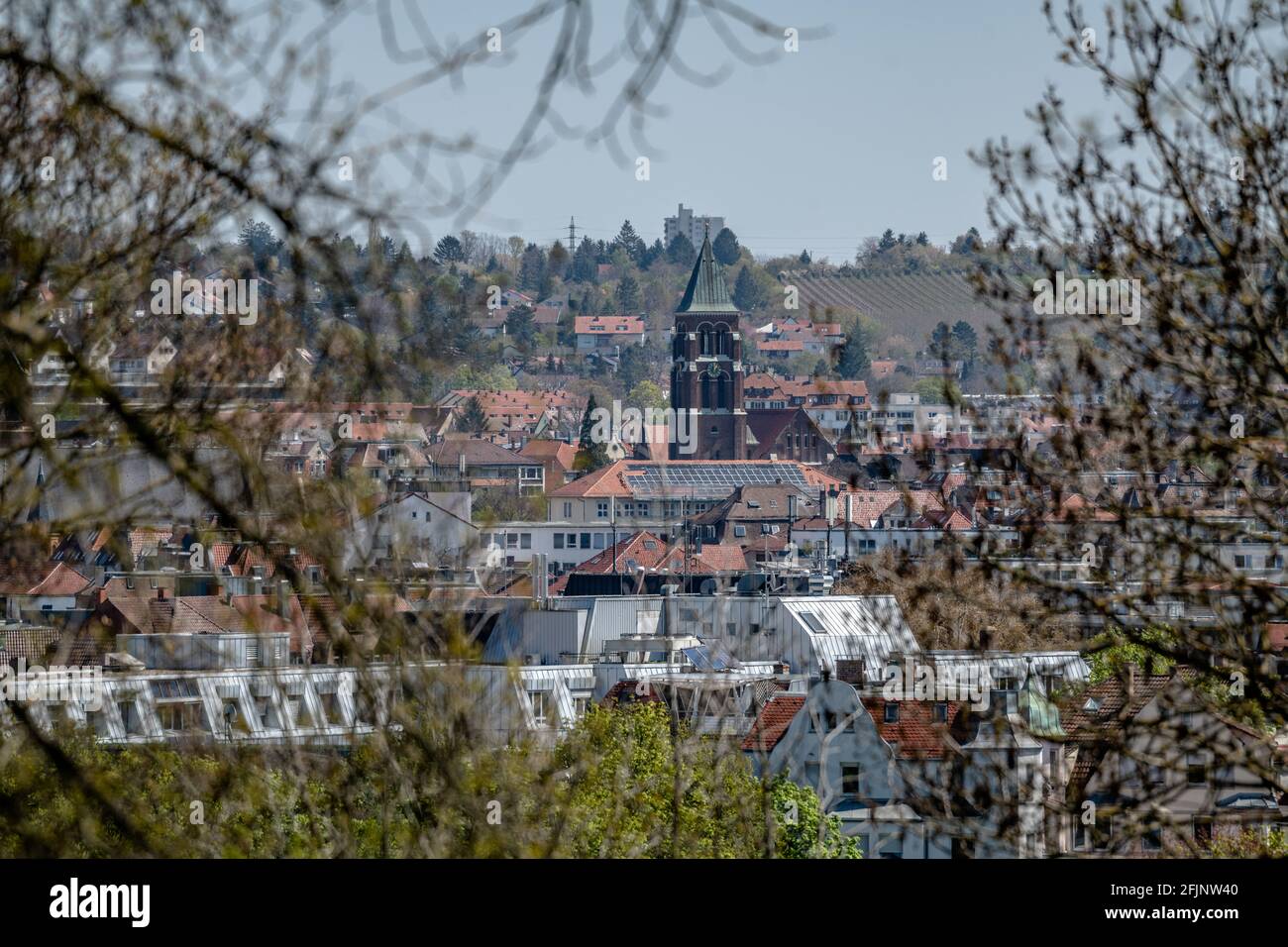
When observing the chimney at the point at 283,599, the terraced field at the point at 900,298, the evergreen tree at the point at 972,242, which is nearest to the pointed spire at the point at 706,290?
the terraced field at the point at 900,298

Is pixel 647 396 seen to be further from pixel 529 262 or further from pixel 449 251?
pixel 449 251

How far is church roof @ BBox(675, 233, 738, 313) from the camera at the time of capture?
4053 centimetres

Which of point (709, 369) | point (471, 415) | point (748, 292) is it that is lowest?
point (471, 415)

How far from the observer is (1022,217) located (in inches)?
163

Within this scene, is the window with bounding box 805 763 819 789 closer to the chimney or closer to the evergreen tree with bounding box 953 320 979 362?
the evergreen tree with bounding box 953 320 979 362

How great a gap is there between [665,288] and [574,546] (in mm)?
12315

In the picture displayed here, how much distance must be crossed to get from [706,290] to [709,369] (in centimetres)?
785

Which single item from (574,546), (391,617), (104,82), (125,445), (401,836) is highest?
(104,82)

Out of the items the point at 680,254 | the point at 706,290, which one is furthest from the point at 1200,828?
the point at 706,290

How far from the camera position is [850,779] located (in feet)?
26.4

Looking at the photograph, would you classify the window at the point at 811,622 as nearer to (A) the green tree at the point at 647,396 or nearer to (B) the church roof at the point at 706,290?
(B) the church roof at the point at 706,290
